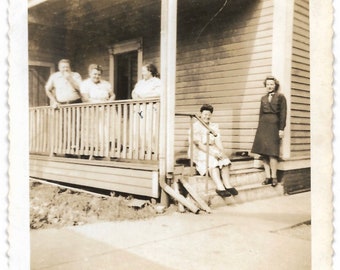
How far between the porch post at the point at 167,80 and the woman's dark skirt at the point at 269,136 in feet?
6.64

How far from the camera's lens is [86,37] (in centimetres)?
1073

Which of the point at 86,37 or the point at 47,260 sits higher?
the point at 86,37

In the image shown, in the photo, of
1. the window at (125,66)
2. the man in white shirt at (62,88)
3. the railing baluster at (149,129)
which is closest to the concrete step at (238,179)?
the railing baluster at (149,129)

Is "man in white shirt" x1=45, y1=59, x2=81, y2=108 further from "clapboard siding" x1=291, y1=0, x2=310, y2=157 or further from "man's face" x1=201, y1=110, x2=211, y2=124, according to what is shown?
"clapboard siding" x1=291, y1=0, x2=310, y2=157

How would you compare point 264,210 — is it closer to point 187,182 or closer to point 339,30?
point 187,182

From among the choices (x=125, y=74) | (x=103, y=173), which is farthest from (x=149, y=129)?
(x=125, y=74)

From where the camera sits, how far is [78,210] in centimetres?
533

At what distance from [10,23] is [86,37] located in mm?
8653

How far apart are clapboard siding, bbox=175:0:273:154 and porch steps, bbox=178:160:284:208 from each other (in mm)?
651

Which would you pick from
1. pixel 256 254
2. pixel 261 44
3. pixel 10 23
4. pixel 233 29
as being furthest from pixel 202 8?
pixel 10 23

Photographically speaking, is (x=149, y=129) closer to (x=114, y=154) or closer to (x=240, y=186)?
(x=114, y=154)

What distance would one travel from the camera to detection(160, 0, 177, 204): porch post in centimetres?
543

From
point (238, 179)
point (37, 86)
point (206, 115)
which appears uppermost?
point (37, 86)

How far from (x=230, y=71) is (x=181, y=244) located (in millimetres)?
4583
